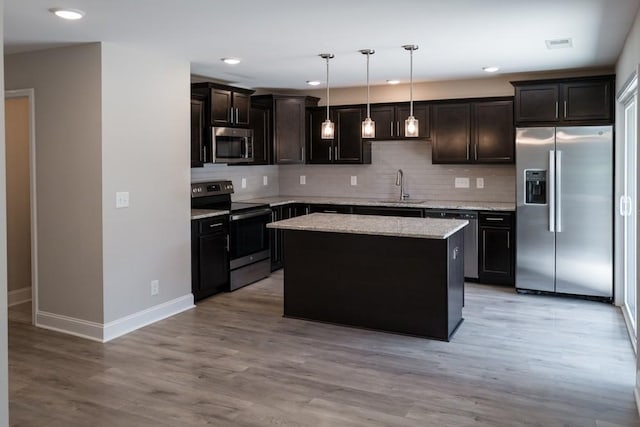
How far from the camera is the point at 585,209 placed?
5508 millimetres

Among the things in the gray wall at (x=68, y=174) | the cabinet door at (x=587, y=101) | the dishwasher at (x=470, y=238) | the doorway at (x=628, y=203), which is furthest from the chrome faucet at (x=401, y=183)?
the gray wall at (x=68, y=174)

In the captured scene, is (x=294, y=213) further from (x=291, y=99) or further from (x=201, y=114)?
(x=201, y=114)

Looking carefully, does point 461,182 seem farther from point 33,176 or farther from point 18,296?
point 18,296

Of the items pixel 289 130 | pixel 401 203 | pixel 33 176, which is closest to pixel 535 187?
pixel 401 203

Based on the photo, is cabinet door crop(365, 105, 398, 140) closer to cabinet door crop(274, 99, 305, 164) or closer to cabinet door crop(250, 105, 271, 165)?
cabinet door crop(274, 99, 305, 164)

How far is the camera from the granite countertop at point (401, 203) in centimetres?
615

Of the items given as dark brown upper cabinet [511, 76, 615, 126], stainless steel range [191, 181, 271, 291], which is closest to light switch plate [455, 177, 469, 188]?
dark brown upper cabinet [511, 76, 615, 126]

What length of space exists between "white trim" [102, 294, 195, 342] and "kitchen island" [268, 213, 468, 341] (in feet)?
3.34

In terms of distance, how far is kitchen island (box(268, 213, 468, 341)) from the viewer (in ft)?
14.3

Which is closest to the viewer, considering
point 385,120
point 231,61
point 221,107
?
point 231,61

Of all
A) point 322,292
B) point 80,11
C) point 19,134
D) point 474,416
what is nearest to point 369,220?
point 322,292

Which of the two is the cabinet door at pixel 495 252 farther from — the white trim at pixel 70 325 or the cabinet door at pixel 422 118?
the white trim at pixel 70 325

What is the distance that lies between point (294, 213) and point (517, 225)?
2.75 meters

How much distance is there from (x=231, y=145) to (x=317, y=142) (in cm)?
155
